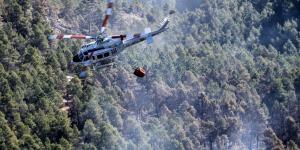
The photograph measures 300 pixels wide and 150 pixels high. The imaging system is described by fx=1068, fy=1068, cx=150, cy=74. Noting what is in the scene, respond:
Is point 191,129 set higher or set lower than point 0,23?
lower

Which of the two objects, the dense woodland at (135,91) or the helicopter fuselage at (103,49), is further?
the dense woodland at (135,91)

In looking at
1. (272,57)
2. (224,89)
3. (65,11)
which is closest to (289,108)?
(224,89)

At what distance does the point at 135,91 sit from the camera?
552ft

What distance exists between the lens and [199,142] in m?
163

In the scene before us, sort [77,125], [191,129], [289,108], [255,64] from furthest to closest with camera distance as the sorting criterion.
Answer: [255,64] < [289,108] < [191,129] < [77,125]

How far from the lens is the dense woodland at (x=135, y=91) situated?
477ft

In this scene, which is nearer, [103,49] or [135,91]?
[103,49]

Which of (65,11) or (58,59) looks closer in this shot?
(58,59)

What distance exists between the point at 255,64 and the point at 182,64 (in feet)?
53.2

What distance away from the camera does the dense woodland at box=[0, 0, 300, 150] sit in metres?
145

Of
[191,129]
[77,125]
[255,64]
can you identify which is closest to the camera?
[77,125]

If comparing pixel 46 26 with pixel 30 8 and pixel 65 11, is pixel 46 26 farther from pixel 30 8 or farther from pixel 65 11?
pixel 65 11

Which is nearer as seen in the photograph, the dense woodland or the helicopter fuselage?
the helicopter fuselage

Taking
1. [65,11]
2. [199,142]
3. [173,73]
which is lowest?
[199,142]
